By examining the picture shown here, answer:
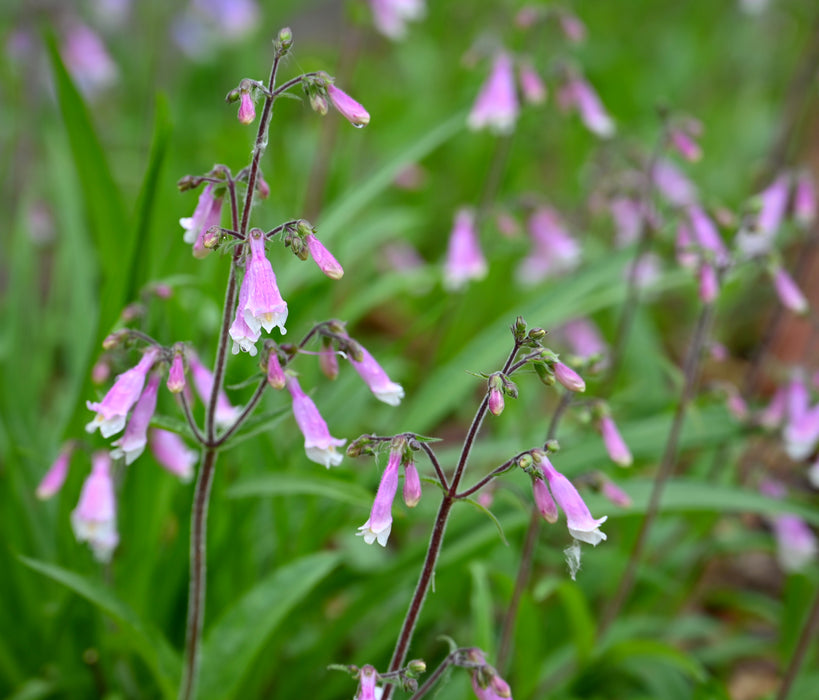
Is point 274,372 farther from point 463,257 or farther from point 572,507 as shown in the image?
point 463,257

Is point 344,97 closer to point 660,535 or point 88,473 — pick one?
point 88,473

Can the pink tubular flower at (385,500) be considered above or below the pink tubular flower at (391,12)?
below

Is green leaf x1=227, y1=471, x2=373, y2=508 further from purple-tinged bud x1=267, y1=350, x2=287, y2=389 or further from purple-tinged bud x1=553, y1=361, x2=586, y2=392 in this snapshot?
purple-tinged bud x1=553, y1=361, x2=586, y2=392

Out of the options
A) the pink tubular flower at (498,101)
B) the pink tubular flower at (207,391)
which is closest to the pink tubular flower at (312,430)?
the pink tubular flower at (207,391)

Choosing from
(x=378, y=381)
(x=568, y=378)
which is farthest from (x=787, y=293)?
(x=378, y=381)

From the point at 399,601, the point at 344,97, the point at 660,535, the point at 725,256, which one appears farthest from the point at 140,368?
the point at 660,535

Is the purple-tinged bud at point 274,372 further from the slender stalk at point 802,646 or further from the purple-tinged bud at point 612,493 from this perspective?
the slender stalk at point 802,646
